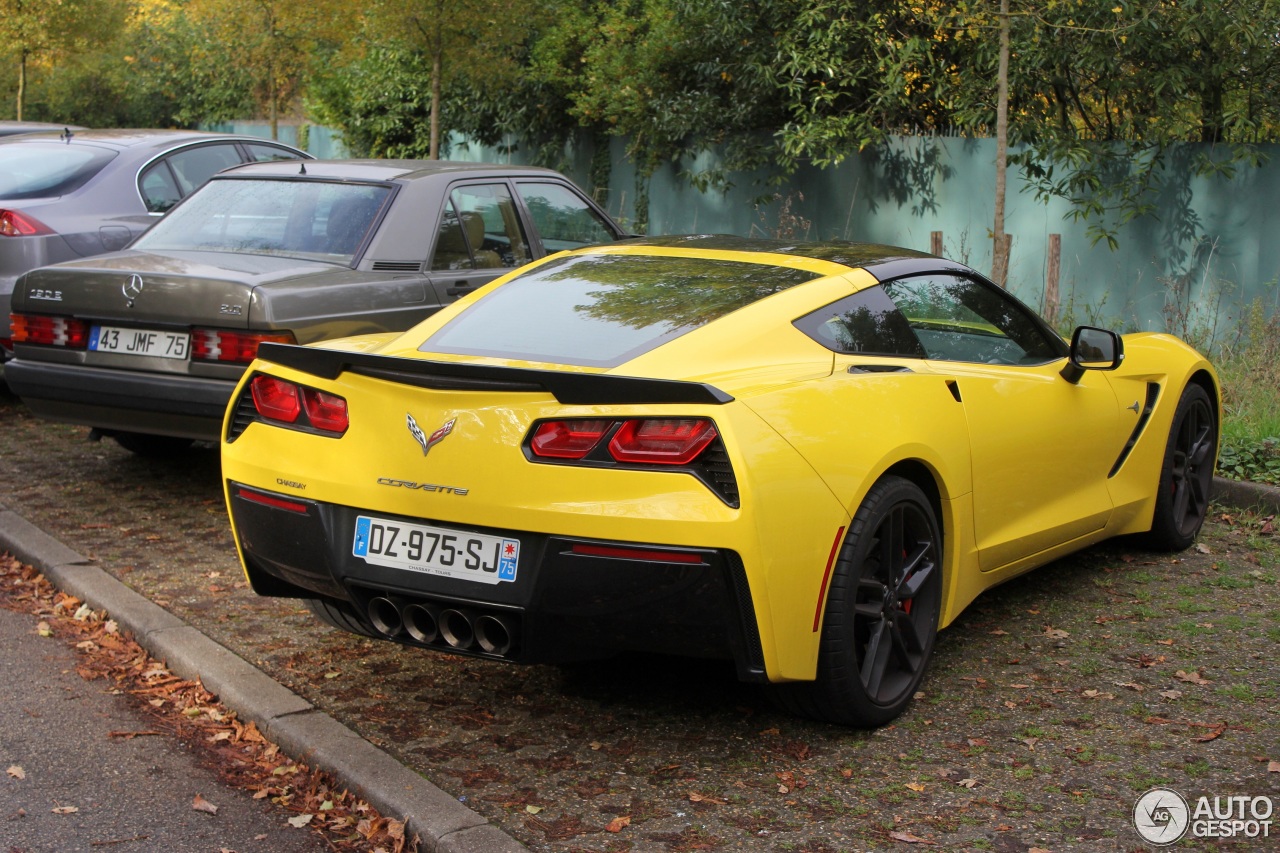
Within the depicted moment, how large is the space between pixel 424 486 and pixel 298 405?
0.62m

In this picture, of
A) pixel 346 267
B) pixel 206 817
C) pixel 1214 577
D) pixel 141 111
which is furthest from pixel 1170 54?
pixel 141 111

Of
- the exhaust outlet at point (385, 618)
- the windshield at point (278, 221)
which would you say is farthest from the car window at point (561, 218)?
the exhaust outlet at point (385, 618)

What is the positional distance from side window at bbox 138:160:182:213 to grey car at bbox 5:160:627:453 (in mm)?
1518

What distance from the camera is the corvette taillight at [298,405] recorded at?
159 inches

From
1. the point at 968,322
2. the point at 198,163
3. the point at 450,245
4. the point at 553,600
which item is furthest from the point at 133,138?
the point at 553,600

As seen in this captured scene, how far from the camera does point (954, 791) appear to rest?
147 inches

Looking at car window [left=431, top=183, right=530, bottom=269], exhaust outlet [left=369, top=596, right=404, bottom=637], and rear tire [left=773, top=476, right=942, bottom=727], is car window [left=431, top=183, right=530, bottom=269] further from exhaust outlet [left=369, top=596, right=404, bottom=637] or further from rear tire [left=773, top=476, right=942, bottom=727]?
rear tire [left=773, top=476, right=942, bottom=727]

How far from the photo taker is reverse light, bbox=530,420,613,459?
3.63m

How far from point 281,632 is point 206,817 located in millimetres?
1409

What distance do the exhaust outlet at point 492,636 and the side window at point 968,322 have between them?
5.88 ft

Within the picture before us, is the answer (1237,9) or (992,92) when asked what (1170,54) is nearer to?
(1237,9)

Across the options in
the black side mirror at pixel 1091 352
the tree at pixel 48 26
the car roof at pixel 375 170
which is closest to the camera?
the black side mirror at pixel 1091 352

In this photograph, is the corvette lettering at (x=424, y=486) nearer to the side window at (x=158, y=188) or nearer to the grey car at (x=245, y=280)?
the grey car at (x=245, y=280)

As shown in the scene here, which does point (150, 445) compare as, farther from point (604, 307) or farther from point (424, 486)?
point (424, 486)
